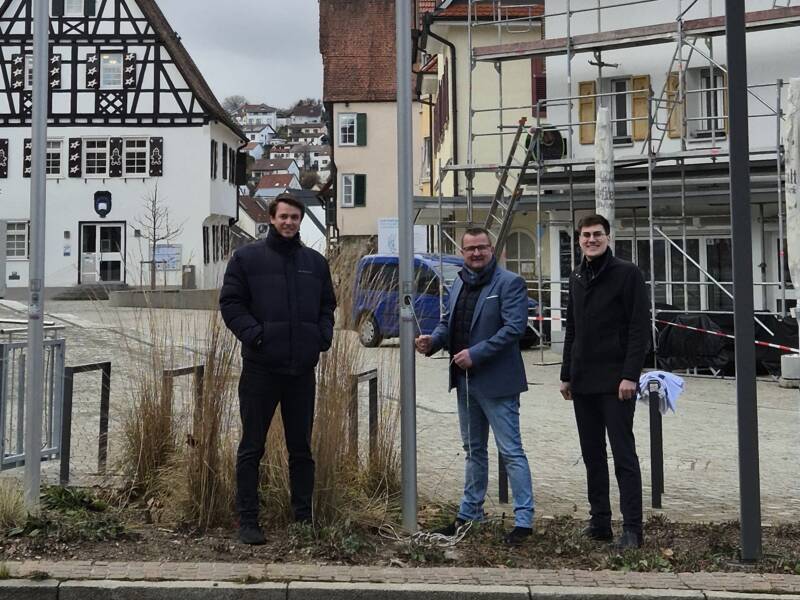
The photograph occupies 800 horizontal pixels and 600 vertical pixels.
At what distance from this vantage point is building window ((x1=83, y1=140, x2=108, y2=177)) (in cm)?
4225

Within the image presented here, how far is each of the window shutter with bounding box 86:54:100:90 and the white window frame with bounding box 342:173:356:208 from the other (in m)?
11.1

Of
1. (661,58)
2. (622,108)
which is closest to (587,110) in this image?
(622,108)

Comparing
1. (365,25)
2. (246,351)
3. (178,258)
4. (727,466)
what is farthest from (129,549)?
(365,25)

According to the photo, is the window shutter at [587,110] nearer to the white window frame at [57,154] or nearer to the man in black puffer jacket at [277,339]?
the man in black puffer jacket at [277,339]

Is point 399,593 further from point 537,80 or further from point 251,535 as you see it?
point 537,80

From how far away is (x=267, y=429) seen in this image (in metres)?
5.79

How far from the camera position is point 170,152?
140ft

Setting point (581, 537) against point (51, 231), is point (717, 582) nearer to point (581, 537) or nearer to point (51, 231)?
point (581, 537)

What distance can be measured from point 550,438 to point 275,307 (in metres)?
5.11

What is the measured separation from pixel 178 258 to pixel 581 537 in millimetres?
36198

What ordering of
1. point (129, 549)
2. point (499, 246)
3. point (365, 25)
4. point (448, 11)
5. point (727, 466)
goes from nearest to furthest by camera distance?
point (129, 549), point (727, 466), point (499, 246), point (448, 11), point (365, 25)

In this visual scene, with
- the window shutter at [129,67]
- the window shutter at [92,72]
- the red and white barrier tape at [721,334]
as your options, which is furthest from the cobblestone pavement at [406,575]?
the window shutter at [92,72]

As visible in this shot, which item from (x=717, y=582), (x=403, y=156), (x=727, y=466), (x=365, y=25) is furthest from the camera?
(x=365, y=25)

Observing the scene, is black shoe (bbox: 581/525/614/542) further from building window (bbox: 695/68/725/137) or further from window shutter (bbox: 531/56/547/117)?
window shutter (bbox: 531/56/547/117)
